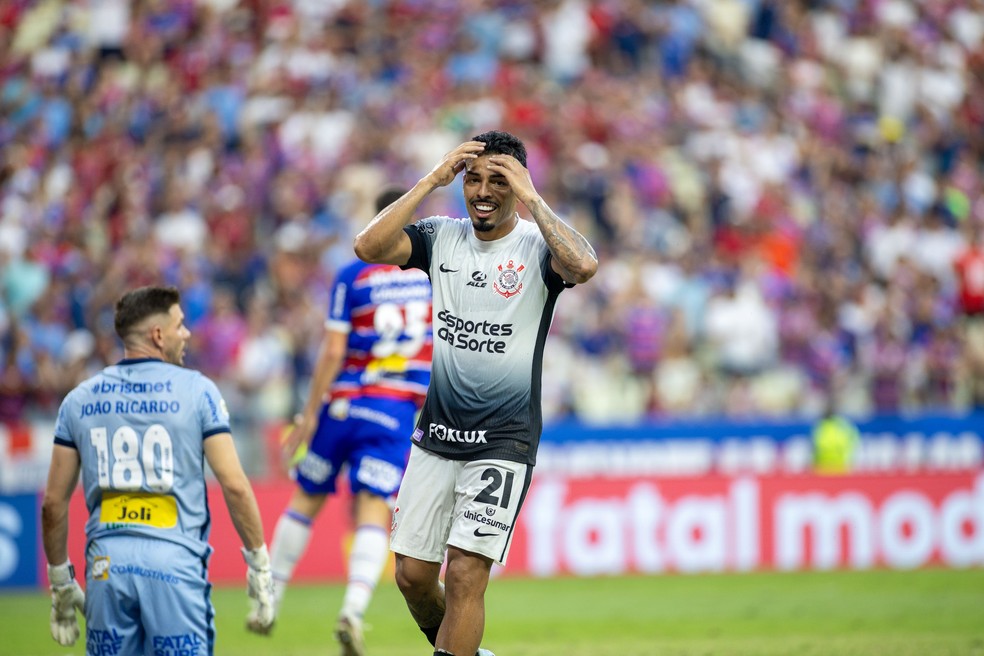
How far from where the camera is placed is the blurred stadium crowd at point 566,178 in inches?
755

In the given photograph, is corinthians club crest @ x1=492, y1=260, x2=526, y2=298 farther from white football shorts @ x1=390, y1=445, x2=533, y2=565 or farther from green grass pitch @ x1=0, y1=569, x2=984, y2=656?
green grass pitch @ x1=0, y1=569, x2=984, y2=656

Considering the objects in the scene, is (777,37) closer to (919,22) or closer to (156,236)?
(919,22)

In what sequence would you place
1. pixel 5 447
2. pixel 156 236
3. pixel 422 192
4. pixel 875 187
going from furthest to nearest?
pixel 875 187 → pixel 156 236 → pixel 5 447 → pixel 422 192

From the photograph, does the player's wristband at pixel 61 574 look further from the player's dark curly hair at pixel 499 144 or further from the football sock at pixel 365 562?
the football sock at pixel 365 562

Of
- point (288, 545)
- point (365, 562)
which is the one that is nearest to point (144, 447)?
point (365, 562)

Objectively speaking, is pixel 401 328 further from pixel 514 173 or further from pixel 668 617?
pixel 668 617

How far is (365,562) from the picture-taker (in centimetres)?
974

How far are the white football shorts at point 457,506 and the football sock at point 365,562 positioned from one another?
239 centimetres

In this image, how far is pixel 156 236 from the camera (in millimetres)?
19609

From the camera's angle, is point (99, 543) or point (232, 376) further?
point (232, 376)

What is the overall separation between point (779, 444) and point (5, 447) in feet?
32.1

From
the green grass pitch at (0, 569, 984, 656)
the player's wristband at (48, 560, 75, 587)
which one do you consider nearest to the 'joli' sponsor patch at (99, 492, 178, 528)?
the player's wristband at (48, 560, 75, 587)

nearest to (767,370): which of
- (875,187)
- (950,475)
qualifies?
(950,475)

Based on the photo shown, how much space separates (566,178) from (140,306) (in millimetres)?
15509
